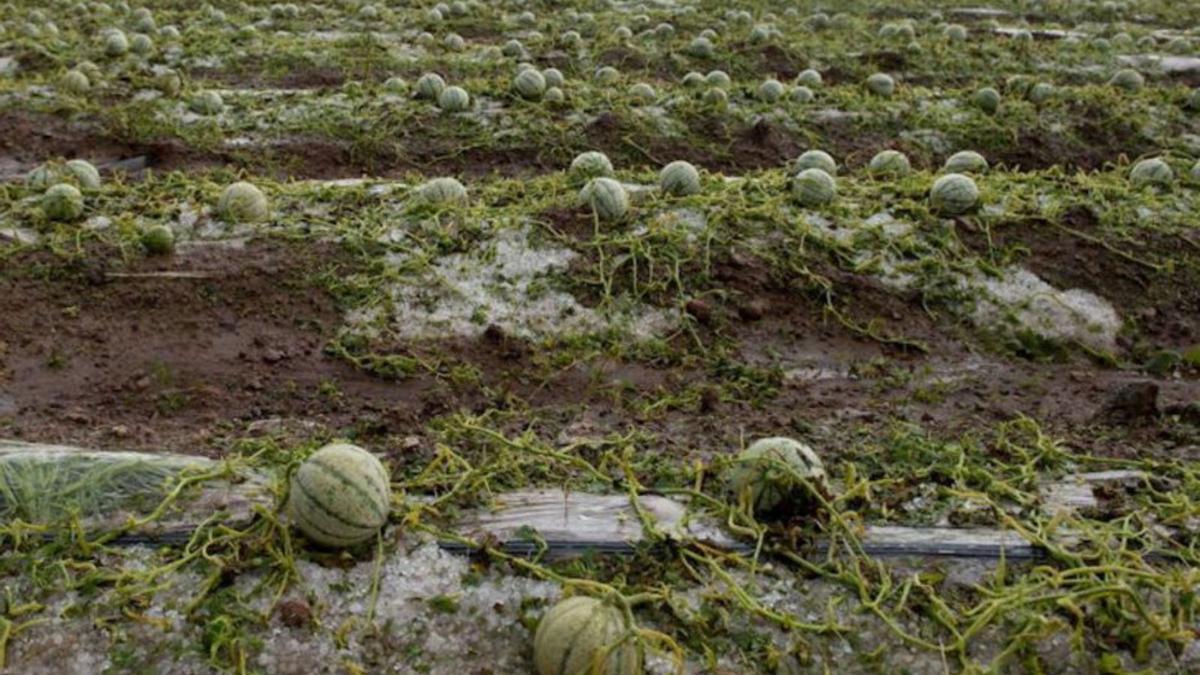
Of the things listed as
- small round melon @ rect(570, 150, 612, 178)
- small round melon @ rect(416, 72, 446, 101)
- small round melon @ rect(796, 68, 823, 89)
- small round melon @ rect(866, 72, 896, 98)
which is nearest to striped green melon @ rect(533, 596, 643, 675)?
small round melon @ rect(570, 150, 612, 178)

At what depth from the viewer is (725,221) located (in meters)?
8.10

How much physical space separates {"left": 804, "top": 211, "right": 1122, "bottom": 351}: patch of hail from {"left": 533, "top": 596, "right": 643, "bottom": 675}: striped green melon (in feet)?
14.6

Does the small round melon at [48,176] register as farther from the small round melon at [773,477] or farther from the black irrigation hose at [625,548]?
the small round melon at [773,477]

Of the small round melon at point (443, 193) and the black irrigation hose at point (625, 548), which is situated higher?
the black irrigation hose at point (625, 548)

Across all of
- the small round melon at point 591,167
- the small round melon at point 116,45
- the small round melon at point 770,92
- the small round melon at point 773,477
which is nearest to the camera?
the small round melon at point 773,477

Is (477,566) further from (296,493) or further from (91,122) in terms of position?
(91,122)

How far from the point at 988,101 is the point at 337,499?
10.5 meters

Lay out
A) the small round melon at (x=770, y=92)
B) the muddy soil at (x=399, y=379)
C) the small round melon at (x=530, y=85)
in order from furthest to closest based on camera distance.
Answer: the small round melon at (x=770, y=92), the small round melon at (x=530, y=85), the muddy soil at (x=399, y=379)

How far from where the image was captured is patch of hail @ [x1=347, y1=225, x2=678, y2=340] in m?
7.14

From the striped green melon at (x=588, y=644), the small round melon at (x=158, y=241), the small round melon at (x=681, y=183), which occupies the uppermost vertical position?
the striped green melon at (x=588, y=644)

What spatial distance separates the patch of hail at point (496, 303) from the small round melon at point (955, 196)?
248 cm

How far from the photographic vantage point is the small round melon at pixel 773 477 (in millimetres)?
4625

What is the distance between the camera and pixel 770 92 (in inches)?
496

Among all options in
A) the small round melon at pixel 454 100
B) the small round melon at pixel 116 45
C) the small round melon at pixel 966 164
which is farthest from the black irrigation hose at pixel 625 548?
the small round melon at pixel 116 45
